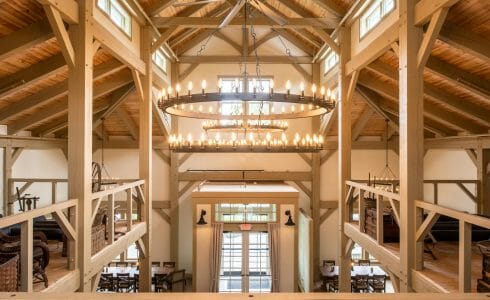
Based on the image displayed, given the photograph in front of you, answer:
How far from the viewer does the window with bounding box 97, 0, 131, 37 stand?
6.64 m

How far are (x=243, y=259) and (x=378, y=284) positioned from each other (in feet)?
13.0

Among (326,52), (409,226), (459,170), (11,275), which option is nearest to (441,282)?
(409,226)

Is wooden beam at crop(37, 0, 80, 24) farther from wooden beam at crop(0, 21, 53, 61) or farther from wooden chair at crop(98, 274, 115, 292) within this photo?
wooden chair at crop(98, 274, 115, 292)

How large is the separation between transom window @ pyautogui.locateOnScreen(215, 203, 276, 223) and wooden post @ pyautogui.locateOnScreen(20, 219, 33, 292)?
306 inches

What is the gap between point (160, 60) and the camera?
11695mm

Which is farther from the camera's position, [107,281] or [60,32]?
[107,281]

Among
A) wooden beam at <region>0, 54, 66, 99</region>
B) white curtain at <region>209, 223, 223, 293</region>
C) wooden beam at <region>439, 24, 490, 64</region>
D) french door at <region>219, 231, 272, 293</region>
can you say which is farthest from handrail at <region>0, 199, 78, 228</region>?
french door at <region>219, 231, 272, 293</region>

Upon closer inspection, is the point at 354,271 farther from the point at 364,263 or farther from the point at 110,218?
the point at 110,218

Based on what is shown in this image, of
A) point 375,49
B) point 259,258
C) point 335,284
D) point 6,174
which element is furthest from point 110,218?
point 335,284

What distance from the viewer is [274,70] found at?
1338 cm

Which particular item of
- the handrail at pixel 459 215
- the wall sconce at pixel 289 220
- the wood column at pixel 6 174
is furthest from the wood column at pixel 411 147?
the wood column at pixel 6 174

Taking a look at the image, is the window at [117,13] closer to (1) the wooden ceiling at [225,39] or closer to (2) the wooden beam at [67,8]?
(1) the wooden ceiling at [225,39]

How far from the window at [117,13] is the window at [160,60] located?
3.02 m

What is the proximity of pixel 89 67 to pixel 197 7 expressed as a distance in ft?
18.5
